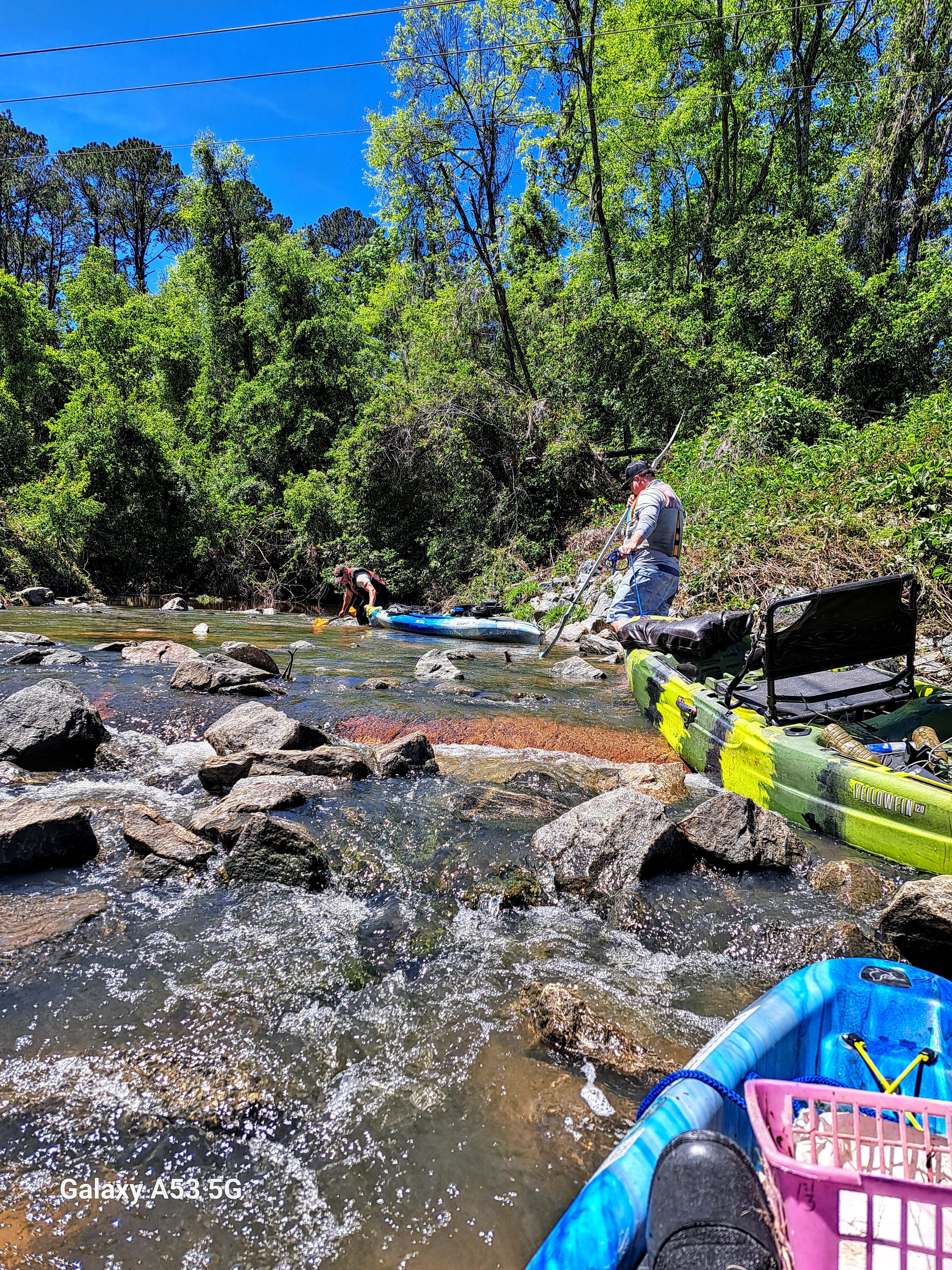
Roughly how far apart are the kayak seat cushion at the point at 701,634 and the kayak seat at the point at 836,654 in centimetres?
61

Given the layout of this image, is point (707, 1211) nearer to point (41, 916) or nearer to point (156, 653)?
point (41, 916)

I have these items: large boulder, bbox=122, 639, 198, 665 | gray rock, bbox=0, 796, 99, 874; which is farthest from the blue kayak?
large boulder, bbox=122, 639, 198, 665

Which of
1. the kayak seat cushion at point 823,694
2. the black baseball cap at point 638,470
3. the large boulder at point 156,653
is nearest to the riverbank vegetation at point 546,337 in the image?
the black baseball cap at point 638,470

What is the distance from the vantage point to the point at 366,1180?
215 centimetres

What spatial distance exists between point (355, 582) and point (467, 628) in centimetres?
469

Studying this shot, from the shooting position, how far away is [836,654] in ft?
15.5

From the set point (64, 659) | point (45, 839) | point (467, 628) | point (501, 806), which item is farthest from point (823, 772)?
point (467, 628)

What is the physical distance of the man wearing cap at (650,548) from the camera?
794 centimetres

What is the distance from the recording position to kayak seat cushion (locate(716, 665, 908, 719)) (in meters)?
4.98

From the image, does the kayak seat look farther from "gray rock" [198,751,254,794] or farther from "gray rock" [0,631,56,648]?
"gray rock" [0,631,56,648]

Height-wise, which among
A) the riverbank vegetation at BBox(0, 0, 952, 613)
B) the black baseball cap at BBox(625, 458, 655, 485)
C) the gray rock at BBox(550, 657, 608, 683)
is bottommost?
the gray rock at BBox(550, 657, 608, 683)

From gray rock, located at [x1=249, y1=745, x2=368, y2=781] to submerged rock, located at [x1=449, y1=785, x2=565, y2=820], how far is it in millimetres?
889

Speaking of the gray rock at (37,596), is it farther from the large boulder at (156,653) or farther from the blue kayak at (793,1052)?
the blue kayak at (793,1052)

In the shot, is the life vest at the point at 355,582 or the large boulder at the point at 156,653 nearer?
the large boulder at the point at 156,653
